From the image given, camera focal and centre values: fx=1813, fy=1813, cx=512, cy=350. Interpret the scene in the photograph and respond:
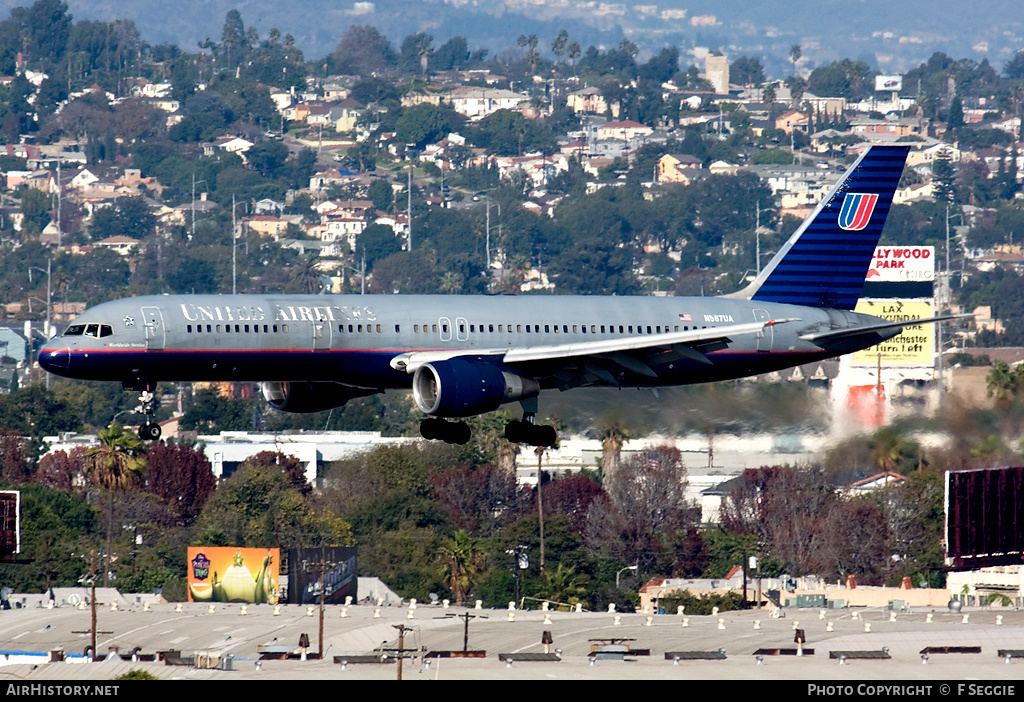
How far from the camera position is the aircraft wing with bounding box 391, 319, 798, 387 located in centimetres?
6156

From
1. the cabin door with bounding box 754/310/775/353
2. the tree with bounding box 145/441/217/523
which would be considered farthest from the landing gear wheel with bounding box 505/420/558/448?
the tree with bounding box 145/441/217/523

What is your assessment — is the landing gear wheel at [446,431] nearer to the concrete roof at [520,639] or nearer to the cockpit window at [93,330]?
the cockpit window at [93,330]

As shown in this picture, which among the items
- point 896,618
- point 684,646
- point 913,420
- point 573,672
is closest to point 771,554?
point 896,618

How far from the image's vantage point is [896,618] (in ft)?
410

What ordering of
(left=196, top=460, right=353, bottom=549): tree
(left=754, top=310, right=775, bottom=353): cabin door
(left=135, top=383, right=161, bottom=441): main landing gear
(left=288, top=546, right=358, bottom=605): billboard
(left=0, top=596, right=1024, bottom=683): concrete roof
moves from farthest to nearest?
(left=196, top=460, right=353, bottom=549): tree
(left=288, top=546, right=358, bottom=605): billboard
(left=0, top=596, right=1024, bottom=683): concrete roof
(left=754, top=310, right=775, bottom=353): cabin door
(left=135, top=383, right=161, bottom=441): main landing gear

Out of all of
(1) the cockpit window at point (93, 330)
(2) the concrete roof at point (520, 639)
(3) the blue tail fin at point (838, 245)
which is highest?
(3) the blue tail fin at point (838, 245)

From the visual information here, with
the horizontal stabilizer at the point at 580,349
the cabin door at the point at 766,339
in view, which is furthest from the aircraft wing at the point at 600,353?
the cabin door at the point at 766,339

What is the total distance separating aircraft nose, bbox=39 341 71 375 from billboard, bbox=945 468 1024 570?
6814 cm

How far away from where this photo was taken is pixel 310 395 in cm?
6575

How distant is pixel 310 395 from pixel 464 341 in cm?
633

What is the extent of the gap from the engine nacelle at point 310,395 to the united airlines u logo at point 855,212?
20.6 m

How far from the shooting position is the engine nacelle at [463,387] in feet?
198

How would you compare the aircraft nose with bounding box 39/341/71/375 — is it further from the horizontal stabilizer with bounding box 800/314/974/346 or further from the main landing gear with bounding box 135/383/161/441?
the horizontal stabilizer with bounding box 800/314/974/346

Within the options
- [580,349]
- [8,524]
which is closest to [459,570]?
[8,524]
